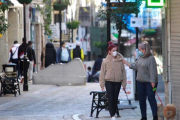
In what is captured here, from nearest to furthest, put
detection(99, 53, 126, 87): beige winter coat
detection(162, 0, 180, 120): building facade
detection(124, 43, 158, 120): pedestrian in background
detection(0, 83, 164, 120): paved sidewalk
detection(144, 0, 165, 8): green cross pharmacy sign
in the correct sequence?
1. detection(162, 0, 180, 120): building facade
2. detection(144, 0, 165, 8): green cross pharmacy sign
3. detection(124, 43, 158, 120): pedestrian in background
4. detection(99, 53, 126, 87): beige winter coat
5. detection(0, 83, 164, 120): paved sidewalk

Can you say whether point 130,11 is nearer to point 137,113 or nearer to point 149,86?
point 137,113

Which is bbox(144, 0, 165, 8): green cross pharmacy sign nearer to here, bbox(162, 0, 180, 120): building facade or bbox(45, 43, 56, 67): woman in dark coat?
bbox(162, 0, 180, 120): building facade

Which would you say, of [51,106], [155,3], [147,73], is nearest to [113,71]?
[147,73]

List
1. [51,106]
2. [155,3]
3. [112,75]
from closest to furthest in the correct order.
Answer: [155,3], [112,75], [51,106]

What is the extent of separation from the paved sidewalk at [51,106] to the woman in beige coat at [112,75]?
2.45 feet

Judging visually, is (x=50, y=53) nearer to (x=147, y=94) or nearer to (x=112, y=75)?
(x=112, y=75)

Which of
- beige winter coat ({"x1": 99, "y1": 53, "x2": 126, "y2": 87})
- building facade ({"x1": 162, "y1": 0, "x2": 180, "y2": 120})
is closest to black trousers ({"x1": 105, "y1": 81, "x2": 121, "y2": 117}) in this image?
beige winter coat ({"x1": 99, "y1": 53, "x2": 126, "y2": 87})

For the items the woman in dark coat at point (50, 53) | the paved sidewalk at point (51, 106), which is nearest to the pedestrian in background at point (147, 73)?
the paved sidewalk at point (51, 106)

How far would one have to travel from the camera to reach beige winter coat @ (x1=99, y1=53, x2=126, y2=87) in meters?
13.7

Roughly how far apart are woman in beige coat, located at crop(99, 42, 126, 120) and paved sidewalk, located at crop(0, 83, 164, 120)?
2.45 feet

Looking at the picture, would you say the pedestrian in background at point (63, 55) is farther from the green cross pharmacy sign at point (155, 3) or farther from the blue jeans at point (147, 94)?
the green cross pharmacy sign at point (155, 3)

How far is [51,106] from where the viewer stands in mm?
17578

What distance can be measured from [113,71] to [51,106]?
14.1 ft

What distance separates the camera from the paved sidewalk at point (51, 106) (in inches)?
585
